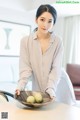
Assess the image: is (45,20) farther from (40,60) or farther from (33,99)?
(33,99)

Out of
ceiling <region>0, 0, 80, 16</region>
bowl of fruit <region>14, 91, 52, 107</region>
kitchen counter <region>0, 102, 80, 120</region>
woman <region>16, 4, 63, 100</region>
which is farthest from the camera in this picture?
ceiling <region>0, 0, 80, 16</region>

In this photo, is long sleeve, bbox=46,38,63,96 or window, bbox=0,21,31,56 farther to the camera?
window, bbox=0,21,31,56

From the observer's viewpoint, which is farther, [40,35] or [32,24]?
[32,24]

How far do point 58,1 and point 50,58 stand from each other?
2.72m

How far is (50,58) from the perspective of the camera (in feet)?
4.85

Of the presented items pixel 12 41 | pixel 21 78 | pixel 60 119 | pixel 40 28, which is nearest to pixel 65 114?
pixel 60 119

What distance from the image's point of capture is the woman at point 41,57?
145cm

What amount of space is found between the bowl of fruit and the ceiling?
9.86ft

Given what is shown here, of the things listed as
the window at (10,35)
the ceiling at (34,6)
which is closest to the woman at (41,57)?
the ceiling at (34,6)

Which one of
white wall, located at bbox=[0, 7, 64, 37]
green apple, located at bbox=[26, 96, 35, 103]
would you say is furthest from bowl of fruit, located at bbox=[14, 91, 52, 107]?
white wall, located at bbox=[0, 7, 64, 37]

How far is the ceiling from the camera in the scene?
4160 millimetres

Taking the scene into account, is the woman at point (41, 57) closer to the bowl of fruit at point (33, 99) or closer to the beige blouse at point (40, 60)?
the beige blouse at point (40, 60)

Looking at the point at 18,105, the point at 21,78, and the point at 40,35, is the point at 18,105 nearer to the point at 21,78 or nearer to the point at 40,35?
the point at 21,78

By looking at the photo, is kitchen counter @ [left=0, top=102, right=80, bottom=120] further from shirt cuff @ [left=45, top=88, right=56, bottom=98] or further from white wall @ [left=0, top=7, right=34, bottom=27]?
white wall @ [left=0, top=7, right=34, bottom=27]
